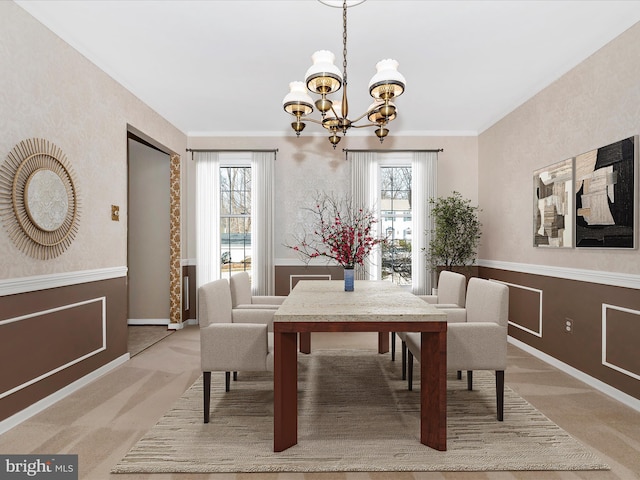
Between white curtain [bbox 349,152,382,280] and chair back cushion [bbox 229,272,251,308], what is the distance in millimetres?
2200

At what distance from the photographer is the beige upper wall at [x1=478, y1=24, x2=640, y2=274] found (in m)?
2.85

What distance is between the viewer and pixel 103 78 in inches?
138

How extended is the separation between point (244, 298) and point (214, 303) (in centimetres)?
83

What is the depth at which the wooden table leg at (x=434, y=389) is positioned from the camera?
2.10m

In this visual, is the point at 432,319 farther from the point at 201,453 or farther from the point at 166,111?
the point at 166,111

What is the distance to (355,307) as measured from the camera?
230 cm

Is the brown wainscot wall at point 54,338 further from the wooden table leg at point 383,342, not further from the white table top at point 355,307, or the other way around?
the wooden table leg at point 383,342

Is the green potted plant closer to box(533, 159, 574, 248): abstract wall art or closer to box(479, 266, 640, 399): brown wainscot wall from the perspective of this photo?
box(479, 266, 640, 399): brown wainscot wall

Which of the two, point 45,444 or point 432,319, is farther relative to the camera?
point 45,444

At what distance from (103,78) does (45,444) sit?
3070 mm

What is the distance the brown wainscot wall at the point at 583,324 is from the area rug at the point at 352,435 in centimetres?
81

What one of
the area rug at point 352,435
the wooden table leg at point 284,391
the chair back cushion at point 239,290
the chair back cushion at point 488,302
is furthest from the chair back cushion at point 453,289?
the chair back cushion at point 239,290

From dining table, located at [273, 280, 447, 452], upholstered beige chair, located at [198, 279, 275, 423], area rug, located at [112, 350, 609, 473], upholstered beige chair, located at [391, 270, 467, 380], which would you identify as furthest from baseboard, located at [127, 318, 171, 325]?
dining table, located at [273, 280, 447, 452]

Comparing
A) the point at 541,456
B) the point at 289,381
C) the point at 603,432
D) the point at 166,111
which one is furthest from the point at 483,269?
the point at 166,111
